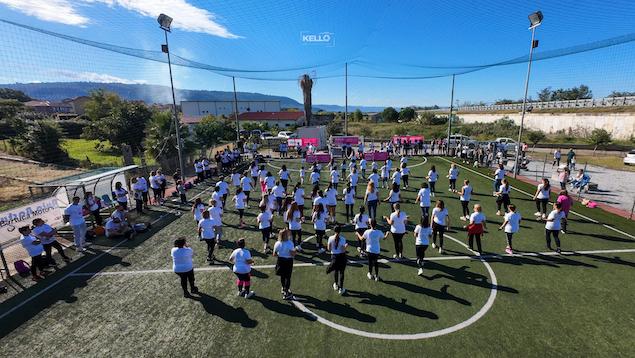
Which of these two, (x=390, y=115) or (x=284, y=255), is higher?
(x=390, y=115)

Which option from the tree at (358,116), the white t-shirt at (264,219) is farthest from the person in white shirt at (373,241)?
the tree at (358,116)

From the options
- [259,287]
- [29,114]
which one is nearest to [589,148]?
[259,287]

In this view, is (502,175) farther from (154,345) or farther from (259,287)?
(154,345)

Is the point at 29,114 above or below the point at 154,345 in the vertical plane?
above

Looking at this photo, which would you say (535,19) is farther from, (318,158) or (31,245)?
(31,245)

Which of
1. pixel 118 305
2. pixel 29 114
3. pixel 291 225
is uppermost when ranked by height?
pixel 29 114

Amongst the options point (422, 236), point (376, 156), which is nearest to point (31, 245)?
point (422, 236)

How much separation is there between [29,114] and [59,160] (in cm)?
515

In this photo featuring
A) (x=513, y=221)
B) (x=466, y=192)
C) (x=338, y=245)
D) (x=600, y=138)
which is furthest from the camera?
(x=600, y=138)

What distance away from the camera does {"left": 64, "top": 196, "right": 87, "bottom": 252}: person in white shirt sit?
11266 mm

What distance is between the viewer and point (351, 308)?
7.82m

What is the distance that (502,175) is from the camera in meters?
16.5

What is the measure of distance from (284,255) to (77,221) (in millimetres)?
8849

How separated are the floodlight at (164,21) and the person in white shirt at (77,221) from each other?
11293mm
